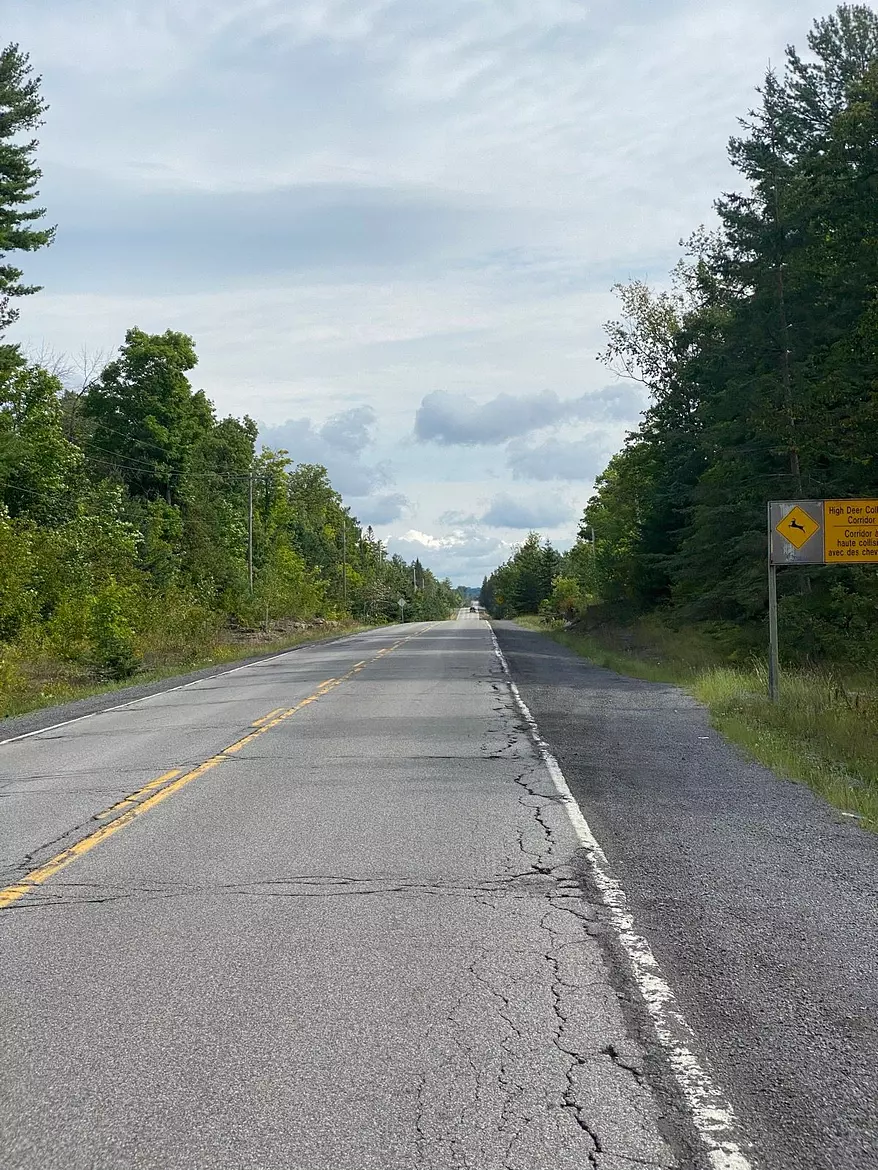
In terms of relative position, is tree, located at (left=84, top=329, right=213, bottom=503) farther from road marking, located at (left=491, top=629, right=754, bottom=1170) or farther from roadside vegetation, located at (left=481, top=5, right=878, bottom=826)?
road marking, located at (left=491, top=629, right=754, bottom=1170)

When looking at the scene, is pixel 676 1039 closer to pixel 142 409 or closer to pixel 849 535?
pixel 849 535

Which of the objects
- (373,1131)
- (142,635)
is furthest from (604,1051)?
(142,635)

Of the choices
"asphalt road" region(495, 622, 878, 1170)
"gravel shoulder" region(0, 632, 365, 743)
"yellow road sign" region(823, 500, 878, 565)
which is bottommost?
"gravel shoulder" region(0, 632, 365, 743)

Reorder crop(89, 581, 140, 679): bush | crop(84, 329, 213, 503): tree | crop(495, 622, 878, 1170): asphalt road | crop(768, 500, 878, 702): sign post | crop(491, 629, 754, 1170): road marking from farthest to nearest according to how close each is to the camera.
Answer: crop(84, 329, 213, 503): tree → crop(89, 581, 140, 679): bush → crop(768, 500, 878, 702): sign post → crop(495, 622, 878, 1170): asphalt road → crop(491, 629, 754, 1170): road marking

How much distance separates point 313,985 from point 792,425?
21825 millimetres

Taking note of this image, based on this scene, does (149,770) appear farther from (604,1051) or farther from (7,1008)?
(604,1051)

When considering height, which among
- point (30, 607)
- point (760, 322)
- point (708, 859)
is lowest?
point (708, 859)

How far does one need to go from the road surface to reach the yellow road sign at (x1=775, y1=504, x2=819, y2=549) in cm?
636

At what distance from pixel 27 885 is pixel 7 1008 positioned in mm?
2252

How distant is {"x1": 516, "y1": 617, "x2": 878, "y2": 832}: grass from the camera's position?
405 inches

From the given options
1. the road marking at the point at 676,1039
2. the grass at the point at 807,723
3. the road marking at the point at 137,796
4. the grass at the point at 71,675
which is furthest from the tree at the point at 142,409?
the road marking at the point at 676,1039

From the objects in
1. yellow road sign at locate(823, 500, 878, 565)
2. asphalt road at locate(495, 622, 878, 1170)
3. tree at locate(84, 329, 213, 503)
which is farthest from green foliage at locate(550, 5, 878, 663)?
tree at locate(84, 329, 213, 503)

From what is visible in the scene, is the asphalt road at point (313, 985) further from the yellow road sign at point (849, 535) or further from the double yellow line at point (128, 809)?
the yellow road sign at point (849, 535)

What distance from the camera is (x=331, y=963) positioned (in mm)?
5285
